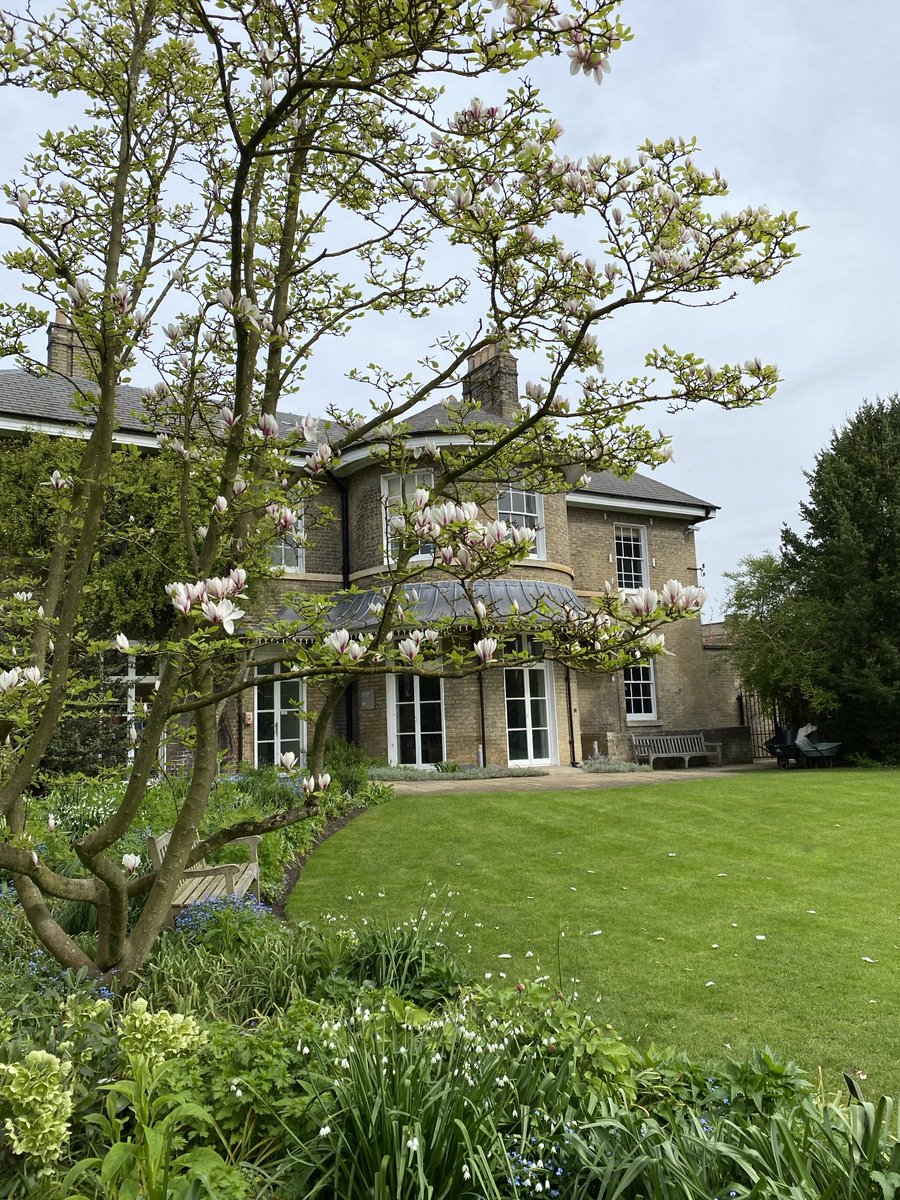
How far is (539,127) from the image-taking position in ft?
11.9

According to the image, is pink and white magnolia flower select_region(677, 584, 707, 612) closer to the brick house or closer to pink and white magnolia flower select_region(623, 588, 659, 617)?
pink and white magnolia flower select_region(623, 588, 659, 617)

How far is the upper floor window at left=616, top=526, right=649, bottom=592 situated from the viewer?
2231 centimetres

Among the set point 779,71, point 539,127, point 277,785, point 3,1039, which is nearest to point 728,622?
point 277,785

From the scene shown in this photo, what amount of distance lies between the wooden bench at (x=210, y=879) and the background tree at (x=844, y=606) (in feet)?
56.7

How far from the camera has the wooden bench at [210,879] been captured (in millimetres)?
5598

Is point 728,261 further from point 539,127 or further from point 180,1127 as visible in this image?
point 180,1127

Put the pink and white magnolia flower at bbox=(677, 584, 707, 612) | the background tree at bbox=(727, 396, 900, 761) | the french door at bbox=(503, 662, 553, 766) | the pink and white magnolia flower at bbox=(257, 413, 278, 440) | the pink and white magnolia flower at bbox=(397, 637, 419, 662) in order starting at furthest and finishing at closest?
the background tree at bbox=(727, 396, 900, 761) → the french door at bbox=(503, 662, 553, 766) → the pink and white magnolia flower at bbox=(257, 413, 278, 440) → the pink and white magnolia flower at bbox=(397, 637, 419, 662) → the pink and white magnolia flower at bbox=(677, 584, 707, 612)

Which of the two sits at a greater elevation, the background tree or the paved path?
the background tree

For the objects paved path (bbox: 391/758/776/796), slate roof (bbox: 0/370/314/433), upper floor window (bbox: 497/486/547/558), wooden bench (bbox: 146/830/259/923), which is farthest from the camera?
upper floor window (bbox: 497/486/547/558)

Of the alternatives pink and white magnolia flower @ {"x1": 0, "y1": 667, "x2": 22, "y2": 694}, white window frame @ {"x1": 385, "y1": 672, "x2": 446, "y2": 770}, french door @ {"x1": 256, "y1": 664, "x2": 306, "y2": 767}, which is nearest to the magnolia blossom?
pink and white magnolia flower @ {"x1": 0, "y1": 667, "x2": 22, "y2": 694}

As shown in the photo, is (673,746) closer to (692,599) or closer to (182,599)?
(692,599)

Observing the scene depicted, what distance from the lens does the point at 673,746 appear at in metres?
20.6

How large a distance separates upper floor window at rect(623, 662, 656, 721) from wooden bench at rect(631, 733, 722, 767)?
63 cm

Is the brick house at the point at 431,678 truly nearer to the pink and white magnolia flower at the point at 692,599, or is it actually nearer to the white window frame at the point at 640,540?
the white window frame at the point at 640,540
